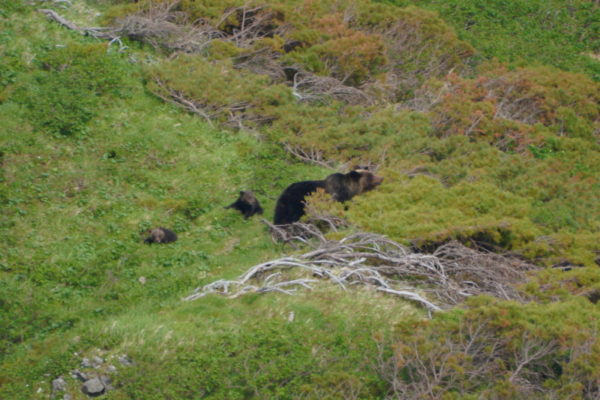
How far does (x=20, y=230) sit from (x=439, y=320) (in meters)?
6.32

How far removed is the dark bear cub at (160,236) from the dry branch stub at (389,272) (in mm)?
1782

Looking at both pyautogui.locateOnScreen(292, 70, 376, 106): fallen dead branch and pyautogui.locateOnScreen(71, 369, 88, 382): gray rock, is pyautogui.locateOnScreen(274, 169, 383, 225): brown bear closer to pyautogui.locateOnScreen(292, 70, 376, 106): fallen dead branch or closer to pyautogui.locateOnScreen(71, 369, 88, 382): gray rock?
pyautogui.locateOnScreen(71, 369, 88, 382): gray rock

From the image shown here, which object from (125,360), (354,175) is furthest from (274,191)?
(125,360)

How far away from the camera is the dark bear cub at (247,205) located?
11.5 metres

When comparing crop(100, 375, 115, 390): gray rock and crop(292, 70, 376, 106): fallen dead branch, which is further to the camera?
crop(292, 70, 376, 106): fallen dead branch

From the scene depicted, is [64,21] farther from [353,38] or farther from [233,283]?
[233,283]

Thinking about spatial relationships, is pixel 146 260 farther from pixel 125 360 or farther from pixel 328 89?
pixel 328 89

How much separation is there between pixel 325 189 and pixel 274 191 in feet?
5.03

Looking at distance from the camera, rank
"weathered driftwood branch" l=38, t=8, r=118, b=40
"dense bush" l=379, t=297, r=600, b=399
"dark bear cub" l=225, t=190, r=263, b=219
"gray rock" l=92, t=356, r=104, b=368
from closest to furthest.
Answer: "dense bush" l=379, t=297, r=600, b=399 → "gray rock" l=92, t=356, r=104, b=368 → "dark bear cub" l=225, t=190, r=263, b=219 → "weathered driftwood branch" l=38, t=8, r=118, b=40

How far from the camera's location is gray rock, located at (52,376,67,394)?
696 cm

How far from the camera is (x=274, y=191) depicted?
496 inches

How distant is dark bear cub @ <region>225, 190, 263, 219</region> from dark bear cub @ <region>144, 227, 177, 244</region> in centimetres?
138

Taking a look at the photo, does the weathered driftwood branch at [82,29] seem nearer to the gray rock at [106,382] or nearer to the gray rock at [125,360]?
the gray rock at [125,360]

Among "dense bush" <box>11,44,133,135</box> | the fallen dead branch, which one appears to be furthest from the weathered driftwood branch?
the fallen dead branch
